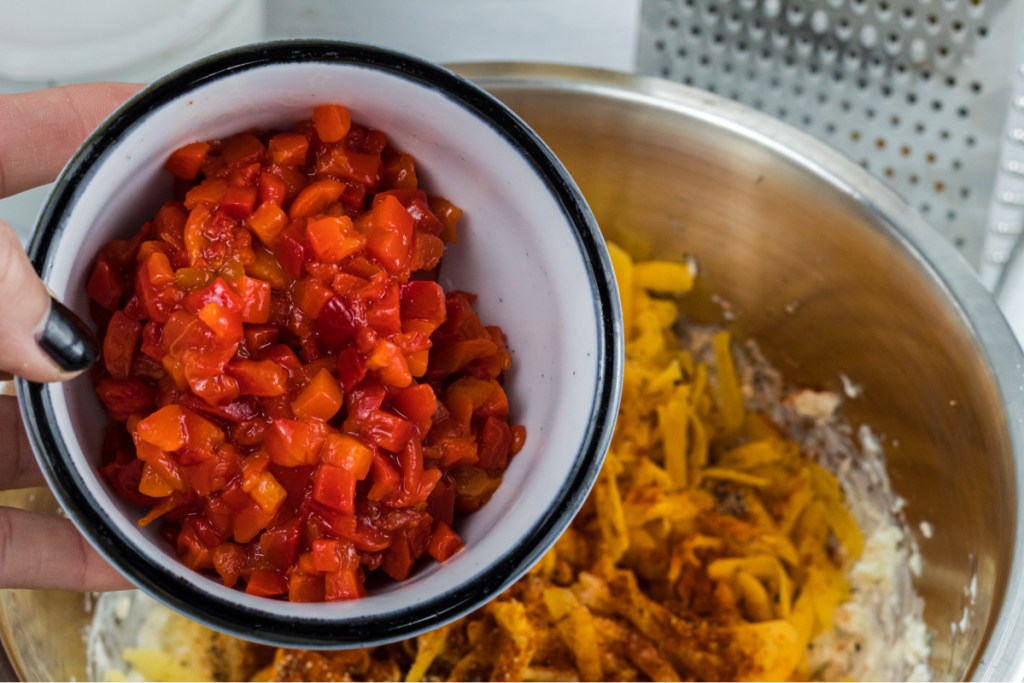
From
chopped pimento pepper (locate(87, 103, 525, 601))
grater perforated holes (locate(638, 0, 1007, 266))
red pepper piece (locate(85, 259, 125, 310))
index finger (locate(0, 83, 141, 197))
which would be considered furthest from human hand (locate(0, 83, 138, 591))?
grater perforated holes (locate(638, 0, 1007, 266))

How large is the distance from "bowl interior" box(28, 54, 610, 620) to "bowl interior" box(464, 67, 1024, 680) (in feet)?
1.44

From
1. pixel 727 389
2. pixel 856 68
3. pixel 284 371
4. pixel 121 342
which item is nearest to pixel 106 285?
pixel 121 342

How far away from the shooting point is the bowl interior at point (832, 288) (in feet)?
4.06

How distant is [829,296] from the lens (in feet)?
4.78

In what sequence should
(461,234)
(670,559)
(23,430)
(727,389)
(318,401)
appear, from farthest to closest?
(727,389)
(670,559)
(23,430)
(461,234)
(318,401)

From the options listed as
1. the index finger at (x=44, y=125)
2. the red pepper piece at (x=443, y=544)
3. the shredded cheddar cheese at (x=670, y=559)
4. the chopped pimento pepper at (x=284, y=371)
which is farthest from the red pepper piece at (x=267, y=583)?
the index finger at (x=44, y=125)

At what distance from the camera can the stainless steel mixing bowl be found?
3.94 feet

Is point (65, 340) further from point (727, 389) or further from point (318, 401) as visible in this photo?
point (727, 389)

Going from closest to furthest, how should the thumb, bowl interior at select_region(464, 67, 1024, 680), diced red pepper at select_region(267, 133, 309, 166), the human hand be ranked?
the thumb
diced red pepper at select_region(267, 133, 309, 166)
the human hand
bowl interior at select_region(464, 67, 1024, 680)

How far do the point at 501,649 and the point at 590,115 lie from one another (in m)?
0.79

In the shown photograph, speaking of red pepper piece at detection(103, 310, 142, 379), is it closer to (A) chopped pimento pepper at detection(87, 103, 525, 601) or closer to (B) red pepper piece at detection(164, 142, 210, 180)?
(A) chopped pimento pepper at detection(87, 103, 525, 601)

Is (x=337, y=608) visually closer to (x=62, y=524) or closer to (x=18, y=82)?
(x=62, y=524)

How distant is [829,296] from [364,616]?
91 cm

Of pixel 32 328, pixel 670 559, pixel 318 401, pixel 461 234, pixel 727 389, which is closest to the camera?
pixel 32 328
